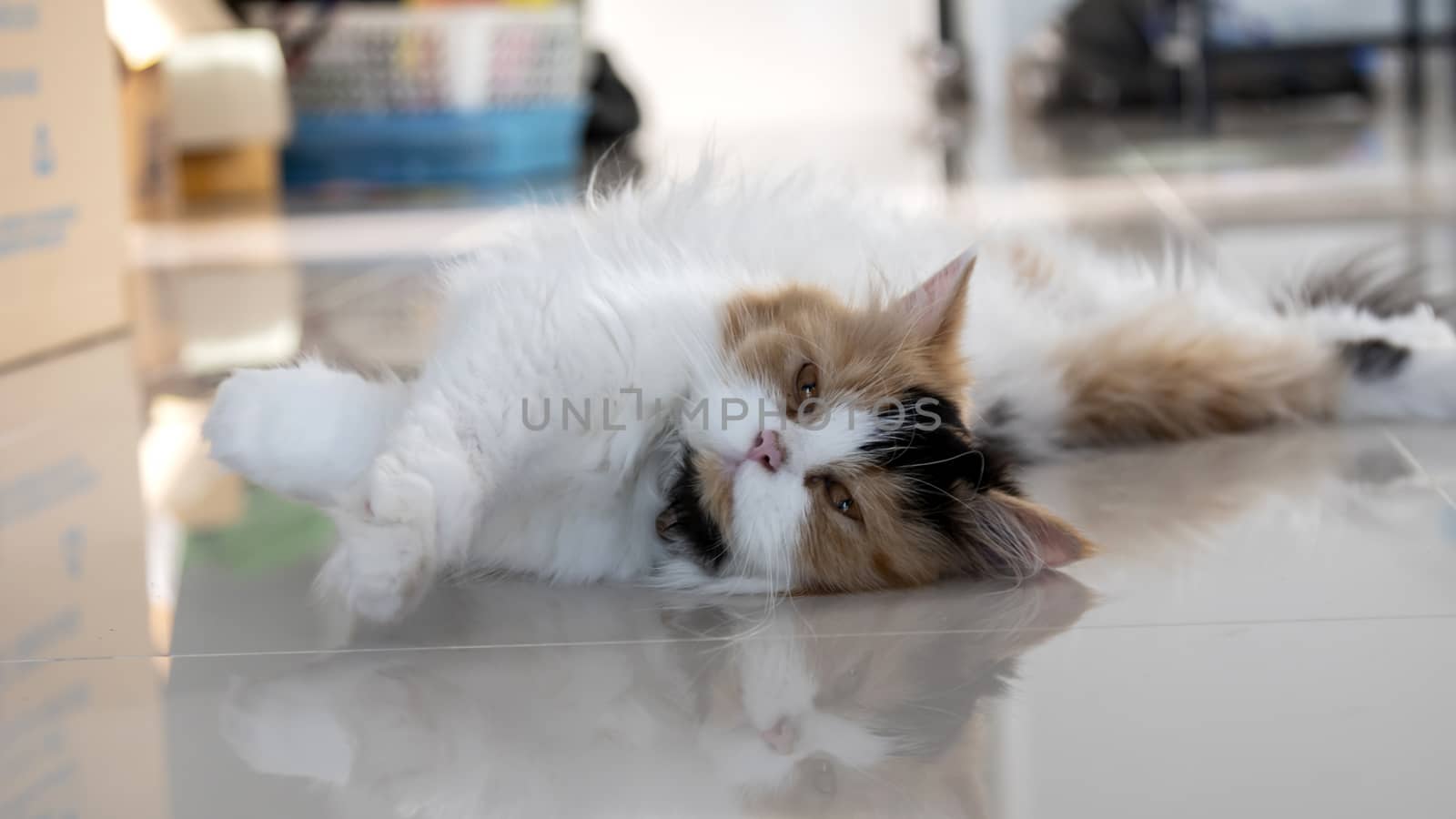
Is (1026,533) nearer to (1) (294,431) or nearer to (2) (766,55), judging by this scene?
(1) (294,431)

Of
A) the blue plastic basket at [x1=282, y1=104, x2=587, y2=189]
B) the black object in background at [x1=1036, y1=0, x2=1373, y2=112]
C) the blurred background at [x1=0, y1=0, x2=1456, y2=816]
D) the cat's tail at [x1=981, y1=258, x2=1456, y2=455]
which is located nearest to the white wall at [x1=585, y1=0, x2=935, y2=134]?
the blurred background at [x1=0, y1=0, x2=1456, y2=816]

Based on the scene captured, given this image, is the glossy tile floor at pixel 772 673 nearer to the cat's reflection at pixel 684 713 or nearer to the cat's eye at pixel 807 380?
the cat's reflection at pixel 684 713

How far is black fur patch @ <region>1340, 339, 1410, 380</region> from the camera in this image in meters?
1.98

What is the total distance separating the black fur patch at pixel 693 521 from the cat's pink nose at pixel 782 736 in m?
0.26

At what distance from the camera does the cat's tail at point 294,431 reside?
4.66 ft

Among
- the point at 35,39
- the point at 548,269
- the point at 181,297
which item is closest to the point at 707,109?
the point at 181,297

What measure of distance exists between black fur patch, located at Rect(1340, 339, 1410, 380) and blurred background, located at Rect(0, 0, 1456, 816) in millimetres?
584

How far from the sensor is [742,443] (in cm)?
127

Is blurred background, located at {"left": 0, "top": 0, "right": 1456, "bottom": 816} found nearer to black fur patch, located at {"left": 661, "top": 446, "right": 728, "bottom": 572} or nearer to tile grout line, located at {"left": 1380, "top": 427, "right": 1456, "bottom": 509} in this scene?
black fur patch, located at {"left": 661, "top": 446, "right": 728, "bottom": 572}

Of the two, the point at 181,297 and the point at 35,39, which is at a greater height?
the point at 35,39

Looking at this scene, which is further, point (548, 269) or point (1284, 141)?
point (1284, 141)

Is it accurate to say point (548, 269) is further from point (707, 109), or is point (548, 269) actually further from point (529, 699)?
point (707, 109)

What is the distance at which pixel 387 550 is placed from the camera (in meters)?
1.18

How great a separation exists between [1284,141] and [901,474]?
4.86 m
